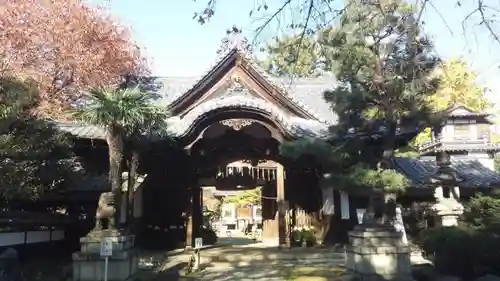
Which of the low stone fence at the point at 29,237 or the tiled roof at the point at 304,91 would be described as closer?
the low stone fence at the point at 29,237

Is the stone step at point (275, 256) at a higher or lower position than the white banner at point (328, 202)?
lower

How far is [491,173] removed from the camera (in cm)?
1806

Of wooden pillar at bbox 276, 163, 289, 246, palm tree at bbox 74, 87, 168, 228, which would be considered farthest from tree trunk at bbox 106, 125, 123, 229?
wooden pillar at bbox 276, 163, 289, 246

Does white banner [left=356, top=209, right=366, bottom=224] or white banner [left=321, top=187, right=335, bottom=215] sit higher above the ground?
white banner [left=321, top=187, right=335, bottom=215]

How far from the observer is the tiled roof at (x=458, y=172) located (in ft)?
54.9

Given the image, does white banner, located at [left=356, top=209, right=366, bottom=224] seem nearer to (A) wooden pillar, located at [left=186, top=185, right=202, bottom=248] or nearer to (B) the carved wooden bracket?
(B) the carved wooden bracket

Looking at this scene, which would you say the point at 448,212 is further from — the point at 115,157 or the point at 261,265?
the point at 115,157

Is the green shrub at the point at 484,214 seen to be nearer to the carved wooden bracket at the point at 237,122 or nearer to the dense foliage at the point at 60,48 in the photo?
the carved wooden bracket at the point at 237,122

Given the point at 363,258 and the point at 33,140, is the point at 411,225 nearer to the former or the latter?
the point at 363,258

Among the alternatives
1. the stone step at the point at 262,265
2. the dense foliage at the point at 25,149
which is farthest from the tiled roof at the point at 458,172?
the dense foliage at the point at 25,149

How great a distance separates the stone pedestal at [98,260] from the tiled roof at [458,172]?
1032 centimetres

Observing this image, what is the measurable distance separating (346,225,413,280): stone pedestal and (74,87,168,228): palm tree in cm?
598

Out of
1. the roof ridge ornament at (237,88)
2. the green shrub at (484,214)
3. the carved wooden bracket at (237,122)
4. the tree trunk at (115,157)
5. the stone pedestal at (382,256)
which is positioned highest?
the roof ridge ornament at (237,88)

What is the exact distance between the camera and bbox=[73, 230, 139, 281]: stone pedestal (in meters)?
9.73
